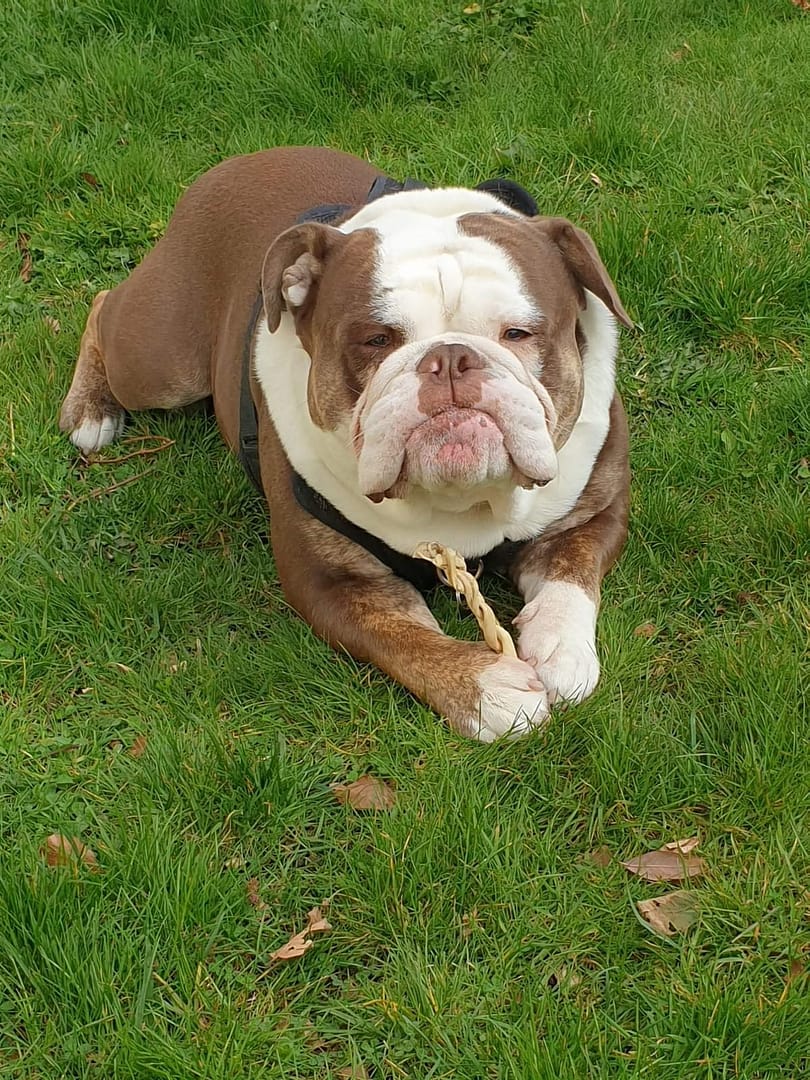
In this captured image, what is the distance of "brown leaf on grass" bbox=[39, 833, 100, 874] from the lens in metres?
2.67

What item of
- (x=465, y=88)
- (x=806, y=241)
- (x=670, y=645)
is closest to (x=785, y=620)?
(x=670, y=645)

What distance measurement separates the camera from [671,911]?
8.27 ft

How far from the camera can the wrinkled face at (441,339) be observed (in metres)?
2.76

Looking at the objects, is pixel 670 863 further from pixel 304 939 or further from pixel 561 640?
pixel 304 939

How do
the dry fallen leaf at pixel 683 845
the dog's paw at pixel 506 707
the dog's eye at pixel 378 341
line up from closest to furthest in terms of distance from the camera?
the dry fallen leaf at pixel 683 845, the dog's paw at pixel 506 707, the dog's eye at pixel 378 341

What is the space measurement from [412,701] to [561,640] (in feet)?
1.29

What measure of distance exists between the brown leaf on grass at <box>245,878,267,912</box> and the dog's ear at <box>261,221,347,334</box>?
1.37 meters

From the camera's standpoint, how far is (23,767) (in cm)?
304

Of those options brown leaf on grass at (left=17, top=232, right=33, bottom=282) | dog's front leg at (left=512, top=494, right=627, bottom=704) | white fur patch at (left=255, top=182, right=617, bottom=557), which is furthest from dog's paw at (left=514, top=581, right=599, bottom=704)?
brown leaf on grass at (left=17, top=232, right=33, bottom=282)

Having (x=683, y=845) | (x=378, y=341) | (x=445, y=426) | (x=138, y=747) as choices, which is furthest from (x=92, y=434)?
(x=683, y=845)

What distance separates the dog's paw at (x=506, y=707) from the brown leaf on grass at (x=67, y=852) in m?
0.89

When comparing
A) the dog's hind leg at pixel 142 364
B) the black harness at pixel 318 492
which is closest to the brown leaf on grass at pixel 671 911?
the black harness at pixel 318 492

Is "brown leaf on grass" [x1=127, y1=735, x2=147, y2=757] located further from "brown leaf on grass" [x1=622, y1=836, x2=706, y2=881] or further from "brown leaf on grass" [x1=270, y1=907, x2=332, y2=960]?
"brown leaf on grass" [x1=622, y1=836, x2=706, y2=881]

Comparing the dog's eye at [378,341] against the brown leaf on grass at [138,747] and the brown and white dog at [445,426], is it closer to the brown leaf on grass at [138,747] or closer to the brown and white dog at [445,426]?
the brown and white dog at [445,426]
